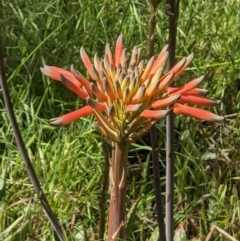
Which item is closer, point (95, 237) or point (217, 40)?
point (95, 237)

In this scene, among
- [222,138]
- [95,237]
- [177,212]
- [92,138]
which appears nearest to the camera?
[95,237]

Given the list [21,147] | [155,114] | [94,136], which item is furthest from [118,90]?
[94,136]

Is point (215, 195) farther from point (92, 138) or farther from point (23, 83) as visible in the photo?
point (23, 83)

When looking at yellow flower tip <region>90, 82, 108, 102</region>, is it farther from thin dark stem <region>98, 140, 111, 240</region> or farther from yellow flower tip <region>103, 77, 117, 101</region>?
thin dark stem <region>98, 140, 111, 240</region>

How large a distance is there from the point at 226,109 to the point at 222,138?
24 cm

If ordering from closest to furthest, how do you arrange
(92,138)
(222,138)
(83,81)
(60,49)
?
(83,81), (92,138), (222,138), (60,49)

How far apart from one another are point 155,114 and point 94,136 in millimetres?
1563

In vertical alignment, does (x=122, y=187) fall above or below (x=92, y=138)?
below

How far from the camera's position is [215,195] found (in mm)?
2699

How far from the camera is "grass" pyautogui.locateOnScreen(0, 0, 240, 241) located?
260 centimetres

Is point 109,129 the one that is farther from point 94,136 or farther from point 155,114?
point 94,136

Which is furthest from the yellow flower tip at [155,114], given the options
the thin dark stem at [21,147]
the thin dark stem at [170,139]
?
the thin dark stem at [21,147]

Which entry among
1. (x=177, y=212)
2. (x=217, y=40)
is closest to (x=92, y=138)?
(x=177, y=212)

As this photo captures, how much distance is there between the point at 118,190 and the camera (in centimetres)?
143
